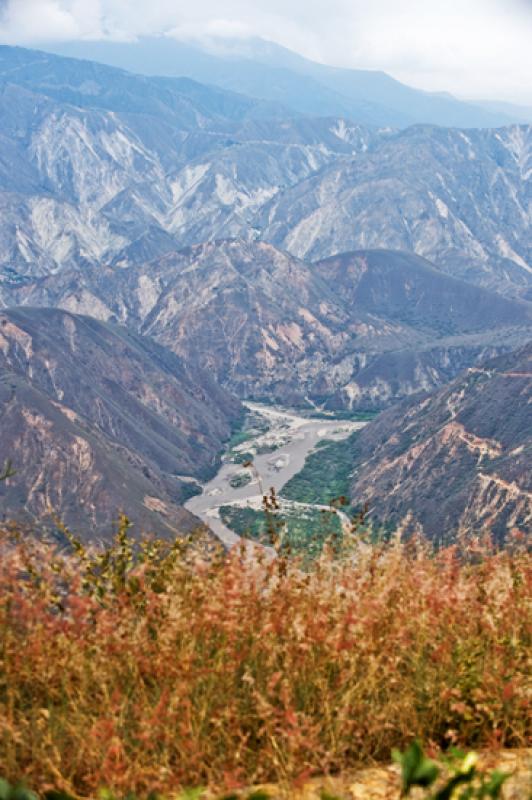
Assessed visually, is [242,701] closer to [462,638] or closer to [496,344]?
[462,638]

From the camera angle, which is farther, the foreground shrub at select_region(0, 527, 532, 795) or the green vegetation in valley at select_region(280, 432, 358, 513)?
the green vegetation in valley at select_region(280, 432, 358, 513)

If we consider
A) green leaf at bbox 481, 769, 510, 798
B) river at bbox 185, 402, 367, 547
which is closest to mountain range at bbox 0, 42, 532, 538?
river at bbox 185, 402, 367, 547

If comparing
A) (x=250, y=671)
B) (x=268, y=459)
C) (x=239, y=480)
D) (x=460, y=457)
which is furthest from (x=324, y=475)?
(x=250, y=671)

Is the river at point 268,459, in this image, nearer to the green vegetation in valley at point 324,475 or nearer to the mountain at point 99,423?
the green vegetation in valley at point 324,475

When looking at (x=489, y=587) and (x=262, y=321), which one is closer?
(x=489, y=587)

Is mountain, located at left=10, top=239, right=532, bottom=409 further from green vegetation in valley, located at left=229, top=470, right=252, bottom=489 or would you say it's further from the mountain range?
green vegetation in valley, located at left=229, top=470, right=252, bottom=489

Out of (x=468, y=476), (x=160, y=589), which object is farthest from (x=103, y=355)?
(x=160, y=589)
